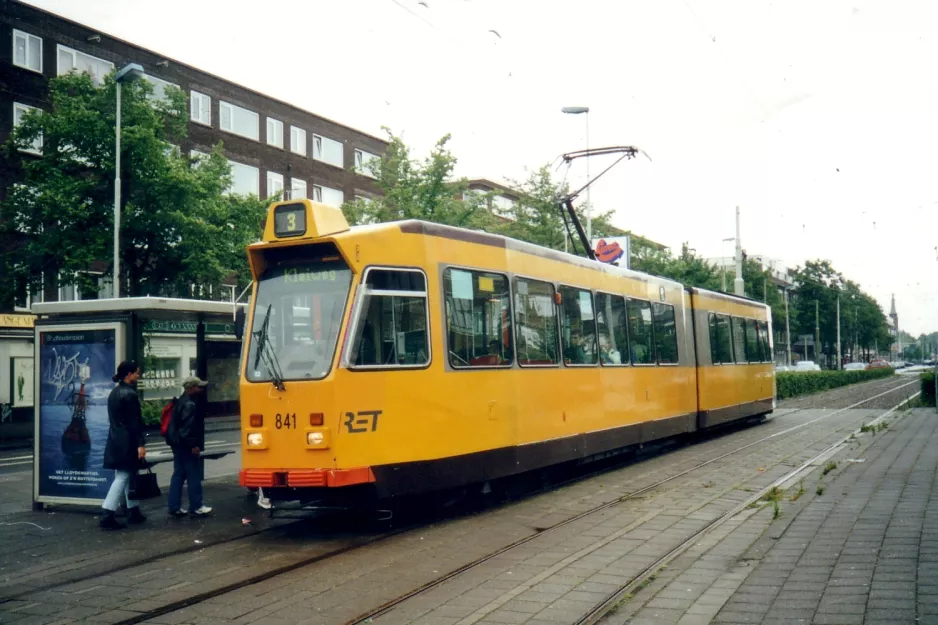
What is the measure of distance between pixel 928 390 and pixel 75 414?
2805 cm

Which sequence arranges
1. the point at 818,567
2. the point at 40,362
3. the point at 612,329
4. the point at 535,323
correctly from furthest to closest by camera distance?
1. the point at 612,329
2. the point at 535,323
3. the point at 40,362
4. the point at 818,567

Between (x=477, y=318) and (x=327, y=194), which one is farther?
(x=327, y=194)

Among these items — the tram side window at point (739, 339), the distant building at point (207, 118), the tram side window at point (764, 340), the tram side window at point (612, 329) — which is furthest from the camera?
the distant building at point (207, 118)

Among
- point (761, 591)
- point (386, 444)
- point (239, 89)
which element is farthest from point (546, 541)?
point (239, 89)

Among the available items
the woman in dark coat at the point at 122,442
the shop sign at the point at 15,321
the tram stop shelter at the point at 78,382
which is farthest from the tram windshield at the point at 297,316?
the shop sign at the point at 15,321

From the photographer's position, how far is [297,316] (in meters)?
9.38

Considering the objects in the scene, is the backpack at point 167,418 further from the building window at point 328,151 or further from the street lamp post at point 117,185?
Result: the building window at point 328,151

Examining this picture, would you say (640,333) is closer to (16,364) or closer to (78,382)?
(78,382)

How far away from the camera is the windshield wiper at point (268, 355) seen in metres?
9.14

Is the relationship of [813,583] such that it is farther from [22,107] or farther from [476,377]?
[22,107]

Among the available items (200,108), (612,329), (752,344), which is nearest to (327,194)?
(200,108)

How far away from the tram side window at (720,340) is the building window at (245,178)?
2695 cm

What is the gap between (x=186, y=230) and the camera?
2884 cm

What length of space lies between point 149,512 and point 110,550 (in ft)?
7.86
